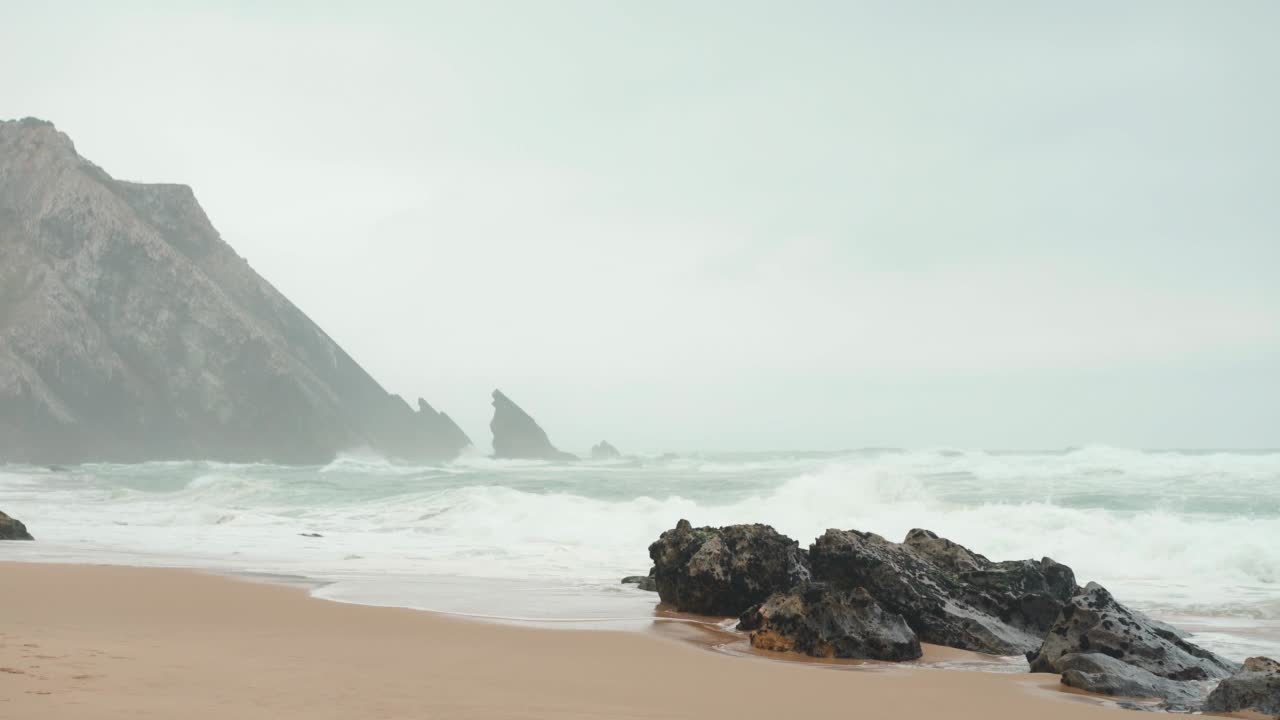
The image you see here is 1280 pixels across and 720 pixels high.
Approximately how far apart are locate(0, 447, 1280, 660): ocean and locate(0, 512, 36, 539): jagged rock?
2.51 ft

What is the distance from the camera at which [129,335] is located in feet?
206

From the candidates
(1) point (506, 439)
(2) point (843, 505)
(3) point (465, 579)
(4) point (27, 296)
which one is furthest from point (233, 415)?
(3) point (465, 579)

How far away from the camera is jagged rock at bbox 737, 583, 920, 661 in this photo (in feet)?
22.6

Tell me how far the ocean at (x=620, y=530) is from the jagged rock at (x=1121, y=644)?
1541mm

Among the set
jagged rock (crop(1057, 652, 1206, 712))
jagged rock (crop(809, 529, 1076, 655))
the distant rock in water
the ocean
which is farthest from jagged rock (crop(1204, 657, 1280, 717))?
the distant rock in water

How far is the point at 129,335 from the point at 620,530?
57089 millimetres

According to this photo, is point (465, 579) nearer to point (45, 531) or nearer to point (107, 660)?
point (107, 660)

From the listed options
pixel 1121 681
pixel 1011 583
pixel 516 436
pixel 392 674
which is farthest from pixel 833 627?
pixel 516 436

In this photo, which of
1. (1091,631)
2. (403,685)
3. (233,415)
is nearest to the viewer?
(403,685)

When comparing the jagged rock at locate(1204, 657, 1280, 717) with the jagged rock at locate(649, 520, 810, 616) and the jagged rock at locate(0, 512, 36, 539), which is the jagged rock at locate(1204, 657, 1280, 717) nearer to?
the jagged rock at locate(649, 520, 810, 616)

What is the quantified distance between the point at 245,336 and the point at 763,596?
66765mm

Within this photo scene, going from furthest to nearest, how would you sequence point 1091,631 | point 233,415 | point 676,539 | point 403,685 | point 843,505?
point 233,415 → point 843,505 → point 676,539 → point 1091,631 → point 403,685

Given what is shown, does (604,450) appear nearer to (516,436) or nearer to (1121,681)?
(516,436)

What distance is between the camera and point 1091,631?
6.45m
